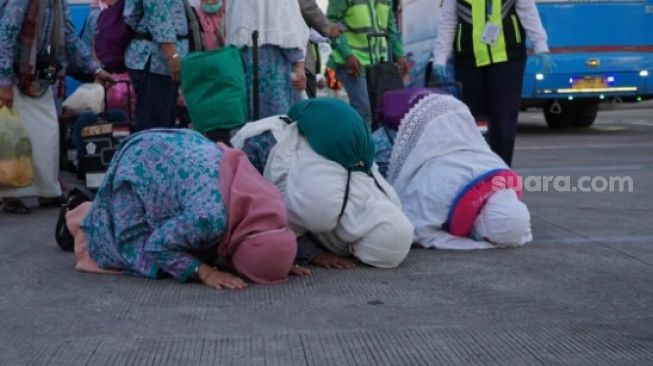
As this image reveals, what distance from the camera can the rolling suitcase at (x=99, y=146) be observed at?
706cm

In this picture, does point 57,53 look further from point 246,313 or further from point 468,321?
point 468,321

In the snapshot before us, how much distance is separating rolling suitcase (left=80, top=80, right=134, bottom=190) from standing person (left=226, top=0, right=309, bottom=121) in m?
1.36

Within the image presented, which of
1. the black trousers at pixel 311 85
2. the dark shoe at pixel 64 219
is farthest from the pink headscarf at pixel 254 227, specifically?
the black trousers at pixel 311 85

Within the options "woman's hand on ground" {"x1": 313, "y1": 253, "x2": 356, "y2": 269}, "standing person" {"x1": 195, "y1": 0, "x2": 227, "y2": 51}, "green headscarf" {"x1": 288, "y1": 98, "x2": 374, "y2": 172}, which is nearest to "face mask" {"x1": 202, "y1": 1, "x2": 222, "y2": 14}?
"standing person" {"x1": 195, "y1": 0, "x2": 227, "y2": 51}

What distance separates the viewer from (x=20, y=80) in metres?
6.62

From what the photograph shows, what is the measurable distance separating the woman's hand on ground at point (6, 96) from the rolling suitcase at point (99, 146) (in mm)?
799

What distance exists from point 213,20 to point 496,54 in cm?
191

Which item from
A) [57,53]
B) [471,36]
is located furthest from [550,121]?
[57,53]

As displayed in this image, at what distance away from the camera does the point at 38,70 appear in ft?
21.8

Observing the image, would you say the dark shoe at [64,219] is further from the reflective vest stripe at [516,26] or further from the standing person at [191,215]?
the reflective vest stripe at [516,26]

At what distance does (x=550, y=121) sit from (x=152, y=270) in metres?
13.7

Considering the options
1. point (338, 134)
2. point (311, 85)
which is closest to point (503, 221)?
point (338, 134)

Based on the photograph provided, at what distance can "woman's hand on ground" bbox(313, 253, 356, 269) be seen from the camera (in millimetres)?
4754

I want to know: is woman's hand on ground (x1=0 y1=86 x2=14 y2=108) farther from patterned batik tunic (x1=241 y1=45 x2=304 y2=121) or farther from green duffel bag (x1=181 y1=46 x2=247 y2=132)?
patterned batik tunic (x1=241 y1=45 x2=304 y2=121)
